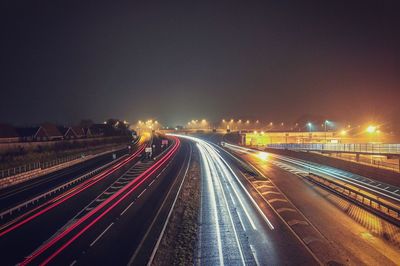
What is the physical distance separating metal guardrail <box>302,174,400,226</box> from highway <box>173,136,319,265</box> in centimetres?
866

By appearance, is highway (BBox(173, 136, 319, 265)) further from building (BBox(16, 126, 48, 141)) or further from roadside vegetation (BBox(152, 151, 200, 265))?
building (BBox(16, 126, 48, 141))

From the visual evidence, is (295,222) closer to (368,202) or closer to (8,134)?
(368,202)

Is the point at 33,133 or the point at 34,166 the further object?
the point at 33,133

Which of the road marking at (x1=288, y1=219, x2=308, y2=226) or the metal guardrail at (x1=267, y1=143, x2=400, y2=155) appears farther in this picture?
the metal guardrail at (x1=267, y1=143, x2=400, y2=155)

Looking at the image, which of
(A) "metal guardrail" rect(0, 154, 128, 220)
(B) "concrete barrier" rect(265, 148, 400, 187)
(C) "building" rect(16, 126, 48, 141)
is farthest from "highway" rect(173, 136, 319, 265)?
(C) "building" rect(16, 126, 48, 141)

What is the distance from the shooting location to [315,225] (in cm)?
2375

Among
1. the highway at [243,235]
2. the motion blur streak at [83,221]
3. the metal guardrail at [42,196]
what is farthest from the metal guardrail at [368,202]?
the metal guardrail at [42,196]

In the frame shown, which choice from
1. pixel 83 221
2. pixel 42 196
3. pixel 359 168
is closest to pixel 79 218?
pixel 83 221

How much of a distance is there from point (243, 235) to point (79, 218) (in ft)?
48.9

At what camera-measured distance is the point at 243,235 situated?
Answer: 2205 cm

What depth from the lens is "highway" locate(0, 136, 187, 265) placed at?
1972cm

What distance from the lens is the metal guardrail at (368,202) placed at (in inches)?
957

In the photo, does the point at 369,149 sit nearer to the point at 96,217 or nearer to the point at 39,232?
the point at 96,217

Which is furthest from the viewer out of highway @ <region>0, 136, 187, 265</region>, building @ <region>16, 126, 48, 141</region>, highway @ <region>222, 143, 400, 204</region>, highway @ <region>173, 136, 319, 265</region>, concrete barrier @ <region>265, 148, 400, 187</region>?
building @ <region>16, 126, 48, 141</region>
